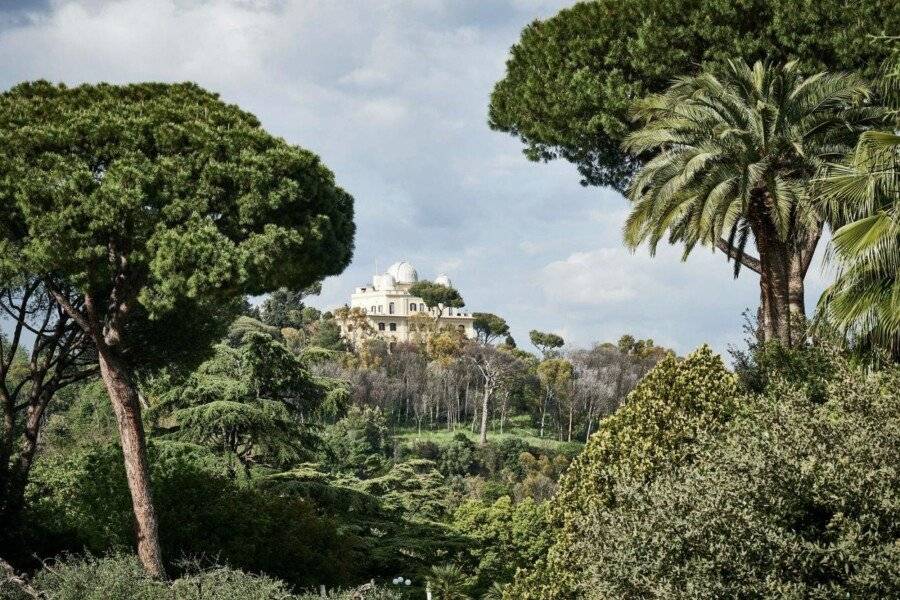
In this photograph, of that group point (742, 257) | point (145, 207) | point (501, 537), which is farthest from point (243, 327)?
point (145, 207)

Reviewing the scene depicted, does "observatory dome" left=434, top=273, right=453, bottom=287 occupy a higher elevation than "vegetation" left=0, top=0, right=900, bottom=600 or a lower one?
higher

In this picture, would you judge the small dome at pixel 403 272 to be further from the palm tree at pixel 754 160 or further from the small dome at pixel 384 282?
the palm tree at pixel 754 160

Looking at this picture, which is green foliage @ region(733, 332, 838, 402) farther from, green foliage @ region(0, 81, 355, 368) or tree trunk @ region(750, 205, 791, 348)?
green foliage @ region(0, 81, 355, 368)

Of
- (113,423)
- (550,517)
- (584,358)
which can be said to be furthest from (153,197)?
(584,358)

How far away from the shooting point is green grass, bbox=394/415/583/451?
61844 mm

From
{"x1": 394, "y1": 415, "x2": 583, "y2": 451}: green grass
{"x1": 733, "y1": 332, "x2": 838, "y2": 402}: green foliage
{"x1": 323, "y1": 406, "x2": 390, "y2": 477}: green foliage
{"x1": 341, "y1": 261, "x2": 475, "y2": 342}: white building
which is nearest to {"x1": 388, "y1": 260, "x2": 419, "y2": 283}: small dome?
{"x1": 341, "y1": 261, "x2": 475, "y2": 342}: white building

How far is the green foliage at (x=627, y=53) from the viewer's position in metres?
17.0

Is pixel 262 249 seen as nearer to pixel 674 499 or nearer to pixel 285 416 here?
pixel 674 499

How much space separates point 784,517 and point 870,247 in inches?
116

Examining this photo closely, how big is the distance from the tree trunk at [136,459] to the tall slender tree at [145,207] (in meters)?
0.02

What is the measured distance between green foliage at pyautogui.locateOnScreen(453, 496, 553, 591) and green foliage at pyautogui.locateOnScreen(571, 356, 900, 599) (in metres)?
15.1

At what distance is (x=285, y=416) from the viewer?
78.7ft

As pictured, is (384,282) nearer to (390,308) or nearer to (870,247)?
(390,308)

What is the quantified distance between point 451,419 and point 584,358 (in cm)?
1154
